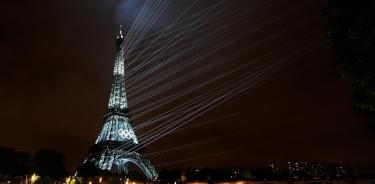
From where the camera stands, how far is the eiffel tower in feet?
188

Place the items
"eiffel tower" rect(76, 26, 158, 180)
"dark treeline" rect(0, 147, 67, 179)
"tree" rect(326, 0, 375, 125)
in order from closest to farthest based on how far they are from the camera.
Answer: "tree" rect(326, 0, 375, 125) → "dark treeline" rect(0, 147, 67, 179) → "eiffel tower" rect(76, 26, 158, 180)

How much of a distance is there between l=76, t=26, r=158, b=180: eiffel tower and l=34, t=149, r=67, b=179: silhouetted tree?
3267 millimetres

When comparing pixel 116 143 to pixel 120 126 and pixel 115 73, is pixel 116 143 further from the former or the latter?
pixel 115 73

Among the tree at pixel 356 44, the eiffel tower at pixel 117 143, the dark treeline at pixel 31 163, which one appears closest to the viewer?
the tree at pixel 356 44

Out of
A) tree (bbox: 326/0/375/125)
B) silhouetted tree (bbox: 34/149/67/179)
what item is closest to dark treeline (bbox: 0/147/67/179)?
silhouetted tree (bbox: 34/149/67/179)

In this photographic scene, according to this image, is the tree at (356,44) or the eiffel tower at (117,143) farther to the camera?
the eiffel tower at (117,143)

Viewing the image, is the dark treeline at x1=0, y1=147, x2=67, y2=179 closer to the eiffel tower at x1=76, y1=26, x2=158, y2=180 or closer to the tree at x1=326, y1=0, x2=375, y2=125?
the eiffel tower at x1=76, y1=26, x2=158, y2=180

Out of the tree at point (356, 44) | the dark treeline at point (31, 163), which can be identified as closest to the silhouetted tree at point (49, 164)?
the dark treeline at point (31, 163)

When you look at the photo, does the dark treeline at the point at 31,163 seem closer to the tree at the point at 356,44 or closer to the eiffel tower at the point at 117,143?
the eiffel tower at the point at 117,143

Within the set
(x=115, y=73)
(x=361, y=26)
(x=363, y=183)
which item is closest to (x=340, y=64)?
(x=361, y=26)

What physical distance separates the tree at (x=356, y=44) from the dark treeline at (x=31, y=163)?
5201 centimetres

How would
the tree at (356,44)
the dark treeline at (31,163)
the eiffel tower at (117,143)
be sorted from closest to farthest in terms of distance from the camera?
the tree at (356,44)
the dark treeline at (31,163)
the eiffel tower at (117,143)

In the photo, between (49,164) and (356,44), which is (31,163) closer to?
(49,164)

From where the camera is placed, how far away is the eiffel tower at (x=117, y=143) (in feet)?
188
